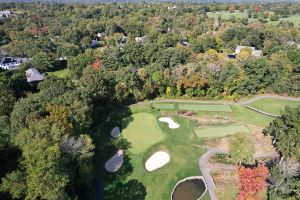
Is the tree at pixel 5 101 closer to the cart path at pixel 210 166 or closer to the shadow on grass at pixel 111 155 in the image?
the shadow on grass at pixel 111 155

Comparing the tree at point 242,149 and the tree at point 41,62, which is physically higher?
the tree at point 242,149

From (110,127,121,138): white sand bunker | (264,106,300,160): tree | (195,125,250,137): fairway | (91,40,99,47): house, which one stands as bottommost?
(91,40,99,47): house

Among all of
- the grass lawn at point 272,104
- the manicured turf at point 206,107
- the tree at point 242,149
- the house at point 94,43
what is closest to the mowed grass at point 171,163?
the tree at point 242,149

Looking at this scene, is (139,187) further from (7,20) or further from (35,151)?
(7,20)

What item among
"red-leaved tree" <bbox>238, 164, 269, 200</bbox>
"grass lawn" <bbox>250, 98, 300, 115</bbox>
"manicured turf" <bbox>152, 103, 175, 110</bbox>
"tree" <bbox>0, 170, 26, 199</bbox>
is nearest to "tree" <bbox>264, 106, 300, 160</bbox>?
"red-leaved tree" <bbox>238, 164, 269, 200</bbox>

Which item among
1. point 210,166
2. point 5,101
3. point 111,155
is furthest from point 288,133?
point 5,101

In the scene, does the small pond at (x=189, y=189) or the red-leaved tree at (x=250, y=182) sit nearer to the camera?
the red-leaved tree at (x=250, y=182)

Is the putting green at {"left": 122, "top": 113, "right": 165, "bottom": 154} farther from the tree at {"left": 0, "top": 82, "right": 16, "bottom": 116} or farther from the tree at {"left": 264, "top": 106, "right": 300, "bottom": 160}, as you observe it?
the tree at {"left": 0, "top": 82, "right": 16, "bottom": 116}

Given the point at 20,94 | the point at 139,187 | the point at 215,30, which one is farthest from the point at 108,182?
the point at 215,30
